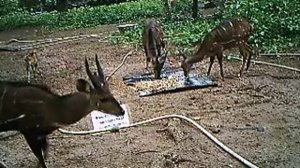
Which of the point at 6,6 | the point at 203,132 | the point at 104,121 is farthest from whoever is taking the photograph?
the point at 6,6

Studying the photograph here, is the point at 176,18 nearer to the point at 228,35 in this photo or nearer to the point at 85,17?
the point at 85,17


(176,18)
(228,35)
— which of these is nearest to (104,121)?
(228,35)

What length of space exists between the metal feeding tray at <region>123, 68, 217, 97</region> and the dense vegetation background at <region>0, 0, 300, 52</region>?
7.56ft

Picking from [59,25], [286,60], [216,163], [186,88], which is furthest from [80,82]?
[59,25]

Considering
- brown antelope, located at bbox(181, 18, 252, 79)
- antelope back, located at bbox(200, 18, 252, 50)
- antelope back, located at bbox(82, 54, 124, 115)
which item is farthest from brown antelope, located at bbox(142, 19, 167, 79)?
antelope back, located at bbox(82, 54, 124, 115)

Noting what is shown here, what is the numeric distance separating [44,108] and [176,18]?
12.0 m

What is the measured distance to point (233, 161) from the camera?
5.85 metres

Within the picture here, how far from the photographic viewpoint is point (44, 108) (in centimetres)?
521

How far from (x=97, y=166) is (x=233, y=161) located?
146 centimetres

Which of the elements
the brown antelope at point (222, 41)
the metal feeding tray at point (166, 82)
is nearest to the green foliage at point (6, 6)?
the metal feeding tray at point (166, 82)

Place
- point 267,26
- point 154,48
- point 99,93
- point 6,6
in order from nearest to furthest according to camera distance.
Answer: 1. point 99,93
2. point 154,48
3. point 267,26
4. point 6,6

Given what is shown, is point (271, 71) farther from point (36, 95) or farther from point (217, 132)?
point (36, 95)

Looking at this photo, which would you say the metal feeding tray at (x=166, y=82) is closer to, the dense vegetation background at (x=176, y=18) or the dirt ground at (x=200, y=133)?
the dirt ground at (x=200, y=133)

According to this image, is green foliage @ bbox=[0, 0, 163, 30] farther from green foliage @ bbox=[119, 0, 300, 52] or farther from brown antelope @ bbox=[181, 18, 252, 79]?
brown antelope @ bbox=[181, 18, 252, 79]
